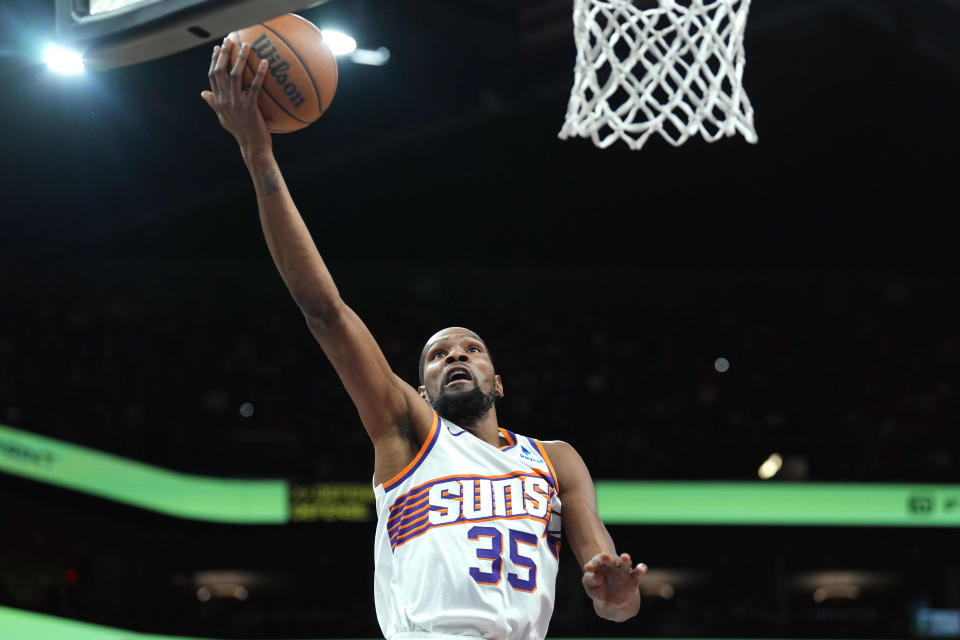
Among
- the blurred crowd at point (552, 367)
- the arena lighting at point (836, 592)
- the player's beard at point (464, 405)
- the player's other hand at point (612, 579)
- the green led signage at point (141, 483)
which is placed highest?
the blurred crowd at point (552, 367)

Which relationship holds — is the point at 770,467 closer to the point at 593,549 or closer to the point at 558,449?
the point at 558,449

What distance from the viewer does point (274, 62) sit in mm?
3012

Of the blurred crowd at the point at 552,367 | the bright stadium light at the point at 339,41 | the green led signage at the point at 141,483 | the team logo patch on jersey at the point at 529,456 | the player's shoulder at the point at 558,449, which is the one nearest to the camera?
the team logo patch on jersey at the point at 529,456

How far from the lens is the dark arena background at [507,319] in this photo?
11047 millimetres

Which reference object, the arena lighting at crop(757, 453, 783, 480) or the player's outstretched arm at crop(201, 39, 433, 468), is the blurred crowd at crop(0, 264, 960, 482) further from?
the player's outstretched arm at crop(201, 39, 433, 468)

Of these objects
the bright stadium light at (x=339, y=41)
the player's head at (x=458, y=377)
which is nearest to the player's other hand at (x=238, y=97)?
the player's head at (x=458, y=377)

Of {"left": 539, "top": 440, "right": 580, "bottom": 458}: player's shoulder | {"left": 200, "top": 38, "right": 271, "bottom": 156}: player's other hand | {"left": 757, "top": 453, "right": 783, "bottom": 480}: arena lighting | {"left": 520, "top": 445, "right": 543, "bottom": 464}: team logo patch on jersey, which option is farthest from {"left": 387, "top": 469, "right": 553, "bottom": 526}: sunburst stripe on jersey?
{"left": 757, "top": 453, "right": 783, "bottom": 480}: arena lighting

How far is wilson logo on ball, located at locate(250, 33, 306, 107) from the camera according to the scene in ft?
9.86

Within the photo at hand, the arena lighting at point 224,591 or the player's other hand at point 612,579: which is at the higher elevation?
the arena lighting at point 224,591

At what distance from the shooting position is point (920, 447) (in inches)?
472

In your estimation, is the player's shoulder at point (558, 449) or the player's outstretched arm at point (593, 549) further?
the player's shoulder at point (558, 449)

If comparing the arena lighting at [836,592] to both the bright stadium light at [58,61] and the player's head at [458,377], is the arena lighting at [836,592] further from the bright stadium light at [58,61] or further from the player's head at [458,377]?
the player's head at [458,377]

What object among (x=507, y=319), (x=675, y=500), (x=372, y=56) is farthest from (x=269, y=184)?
(x=507, y=319)

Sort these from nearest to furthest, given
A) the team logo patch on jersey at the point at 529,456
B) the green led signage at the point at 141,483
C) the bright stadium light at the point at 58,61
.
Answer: the team logo patch on jersey at the point at 529,456
the bright stadium light at the point at 58,61
the green led signage at the point at 141,483
